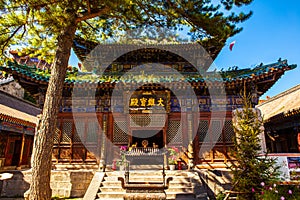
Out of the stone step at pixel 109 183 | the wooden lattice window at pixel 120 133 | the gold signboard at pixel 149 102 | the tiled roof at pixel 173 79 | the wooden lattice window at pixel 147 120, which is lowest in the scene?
the stone step at pixel 109 183

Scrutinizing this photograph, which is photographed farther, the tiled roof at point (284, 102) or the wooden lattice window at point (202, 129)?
the tiled roof at point (284, 102)

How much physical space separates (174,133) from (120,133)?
8.04 feet

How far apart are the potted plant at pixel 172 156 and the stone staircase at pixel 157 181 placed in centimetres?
39

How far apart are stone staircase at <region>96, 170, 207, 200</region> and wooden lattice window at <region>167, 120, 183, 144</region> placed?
4.94 feet

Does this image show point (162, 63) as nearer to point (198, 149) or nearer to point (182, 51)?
point (182, 51)

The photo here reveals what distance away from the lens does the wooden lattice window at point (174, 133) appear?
956 centimetres

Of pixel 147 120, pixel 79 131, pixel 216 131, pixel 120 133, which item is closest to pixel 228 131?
pixel 216 131

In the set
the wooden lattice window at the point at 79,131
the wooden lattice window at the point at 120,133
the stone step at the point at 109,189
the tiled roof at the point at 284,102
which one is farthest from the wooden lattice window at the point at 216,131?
the wooden lattice window at the point at 79,131

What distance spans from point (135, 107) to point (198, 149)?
3360 millimetres

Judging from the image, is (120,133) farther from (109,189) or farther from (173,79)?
(173,79)

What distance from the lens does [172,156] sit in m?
9.05

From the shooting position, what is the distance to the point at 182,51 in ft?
36.5

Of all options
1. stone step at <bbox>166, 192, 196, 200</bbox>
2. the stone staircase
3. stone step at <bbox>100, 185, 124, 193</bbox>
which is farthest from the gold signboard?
stone step at <bbox>166, 192, 196, 200</bbox>

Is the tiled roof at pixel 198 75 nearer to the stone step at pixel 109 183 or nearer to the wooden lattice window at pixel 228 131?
the wooden lattice window at pixel 228 131
